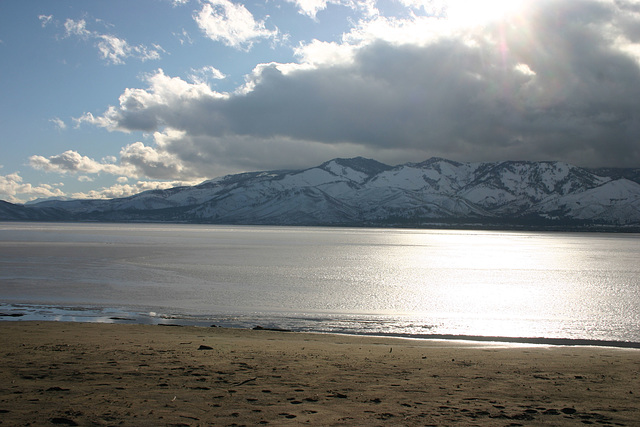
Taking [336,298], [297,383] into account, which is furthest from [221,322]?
[297,383]

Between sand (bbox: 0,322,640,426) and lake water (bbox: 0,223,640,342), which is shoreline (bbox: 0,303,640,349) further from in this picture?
sand (bbox: 0,322,640,426)

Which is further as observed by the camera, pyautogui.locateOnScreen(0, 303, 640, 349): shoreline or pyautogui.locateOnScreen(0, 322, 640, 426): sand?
pyautogui.locateOnScreen(0, 303, 640, 349): shoreline

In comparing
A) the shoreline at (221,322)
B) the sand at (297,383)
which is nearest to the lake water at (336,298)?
the shoreline at (221,322)

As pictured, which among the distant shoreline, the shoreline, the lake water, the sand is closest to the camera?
the sand

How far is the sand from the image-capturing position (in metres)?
12.9

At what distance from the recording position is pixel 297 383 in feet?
53.5

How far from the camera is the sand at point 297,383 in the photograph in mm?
12938

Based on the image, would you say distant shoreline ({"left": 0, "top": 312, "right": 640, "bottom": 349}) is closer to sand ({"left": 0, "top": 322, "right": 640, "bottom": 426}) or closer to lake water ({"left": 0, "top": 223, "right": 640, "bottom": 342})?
lake water ({"left": 0, "top": 223, "right": 640, "bottom": 342})

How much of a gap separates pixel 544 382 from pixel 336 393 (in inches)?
296

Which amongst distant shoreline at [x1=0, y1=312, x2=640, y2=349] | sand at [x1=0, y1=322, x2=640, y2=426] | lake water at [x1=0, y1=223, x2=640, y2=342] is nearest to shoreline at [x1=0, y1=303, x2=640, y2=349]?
distant shoreline at [x1=0, y1=312, x2=640, y2=349]

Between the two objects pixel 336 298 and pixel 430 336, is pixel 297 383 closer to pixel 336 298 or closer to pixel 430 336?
pixel 430 336

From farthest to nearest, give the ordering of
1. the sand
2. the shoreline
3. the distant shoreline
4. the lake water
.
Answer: the lake water < the shoreline < the distant shoreline < the sand

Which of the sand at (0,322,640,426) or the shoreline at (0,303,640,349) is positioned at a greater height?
the sand at (0,322,640,426)

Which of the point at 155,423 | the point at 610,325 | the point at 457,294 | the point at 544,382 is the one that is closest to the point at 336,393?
the point at 155,423
